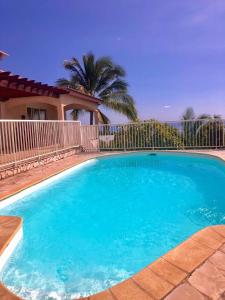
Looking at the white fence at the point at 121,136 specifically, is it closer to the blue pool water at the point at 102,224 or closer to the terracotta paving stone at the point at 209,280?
the blue pool water at the point at 102,224

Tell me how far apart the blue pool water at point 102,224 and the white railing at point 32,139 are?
169cm

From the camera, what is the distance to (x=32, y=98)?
11.0 metres

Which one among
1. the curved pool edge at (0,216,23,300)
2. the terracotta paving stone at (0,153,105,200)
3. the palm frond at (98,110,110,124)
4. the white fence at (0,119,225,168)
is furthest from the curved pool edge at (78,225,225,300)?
the palm frond at (98,110,110,124)

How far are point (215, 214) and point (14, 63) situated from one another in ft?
53.8

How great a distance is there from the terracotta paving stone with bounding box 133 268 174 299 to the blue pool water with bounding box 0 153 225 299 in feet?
1.65

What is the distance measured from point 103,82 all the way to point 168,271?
1739 centimetres

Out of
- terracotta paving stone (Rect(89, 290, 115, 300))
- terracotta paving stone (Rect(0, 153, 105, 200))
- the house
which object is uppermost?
the house

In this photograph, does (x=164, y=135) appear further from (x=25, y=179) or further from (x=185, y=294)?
(x=185, y=294)

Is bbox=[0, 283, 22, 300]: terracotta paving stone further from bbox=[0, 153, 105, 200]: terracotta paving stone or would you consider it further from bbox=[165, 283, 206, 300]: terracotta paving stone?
bbox=[0, 153, 105, 200]: terracotta paving stone

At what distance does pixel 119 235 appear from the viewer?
3.77 meters

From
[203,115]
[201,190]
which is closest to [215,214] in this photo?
[201,190]

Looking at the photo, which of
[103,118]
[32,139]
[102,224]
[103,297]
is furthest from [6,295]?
[103,118]

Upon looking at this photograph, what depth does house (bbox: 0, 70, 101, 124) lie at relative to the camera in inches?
326

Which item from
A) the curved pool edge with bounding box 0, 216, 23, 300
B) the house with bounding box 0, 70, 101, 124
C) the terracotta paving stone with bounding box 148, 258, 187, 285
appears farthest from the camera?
the house with bounding box 0, 70, 101, 124
